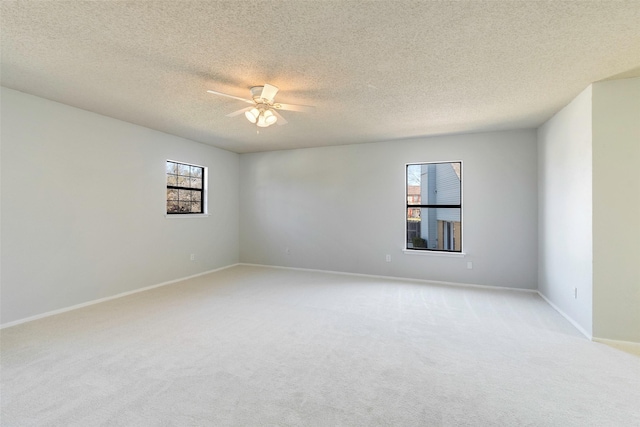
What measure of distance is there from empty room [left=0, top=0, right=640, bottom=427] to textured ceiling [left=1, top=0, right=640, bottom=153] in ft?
0.07

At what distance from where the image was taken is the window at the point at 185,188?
5.02 m

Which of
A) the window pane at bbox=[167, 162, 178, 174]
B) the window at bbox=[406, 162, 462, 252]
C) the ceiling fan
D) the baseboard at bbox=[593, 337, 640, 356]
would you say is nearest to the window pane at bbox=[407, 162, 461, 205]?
the window at bbox=[406, 162, 462, 252]

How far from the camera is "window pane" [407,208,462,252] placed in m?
4.96

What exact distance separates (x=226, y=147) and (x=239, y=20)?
13.8ft

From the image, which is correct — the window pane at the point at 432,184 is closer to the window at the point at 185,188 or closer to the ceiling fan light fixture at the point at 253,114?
the ceiling fan light fixture at the point at 253,114

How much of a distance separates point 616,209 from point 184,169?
19.4ft

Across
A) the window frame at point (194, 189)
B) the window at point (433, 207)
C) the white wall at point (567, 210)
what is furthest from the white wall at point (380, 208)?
the window frame at point (194, 189)

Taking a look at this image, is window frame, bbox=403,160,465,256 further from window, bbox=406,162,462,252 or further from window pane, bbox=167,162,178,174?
window pane, bbox=167,162,178,174

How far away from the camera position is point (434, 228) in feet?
16.9

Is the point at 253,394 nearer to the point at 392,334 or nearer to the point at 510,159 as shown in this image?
the point at 392,334

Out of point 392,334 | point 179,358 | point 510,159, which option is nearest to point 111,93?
point 179,358

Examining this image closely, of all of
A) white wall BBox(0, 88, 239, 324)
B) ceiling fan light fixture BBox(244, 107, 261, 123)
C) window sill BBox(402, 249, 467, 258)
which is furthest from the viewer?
window sill BBox(402, 249, 467, 258)

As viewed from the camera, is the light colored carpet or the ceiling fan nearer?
the light colored carpet

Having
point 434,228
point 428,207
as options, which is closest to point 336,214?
point 428,207
